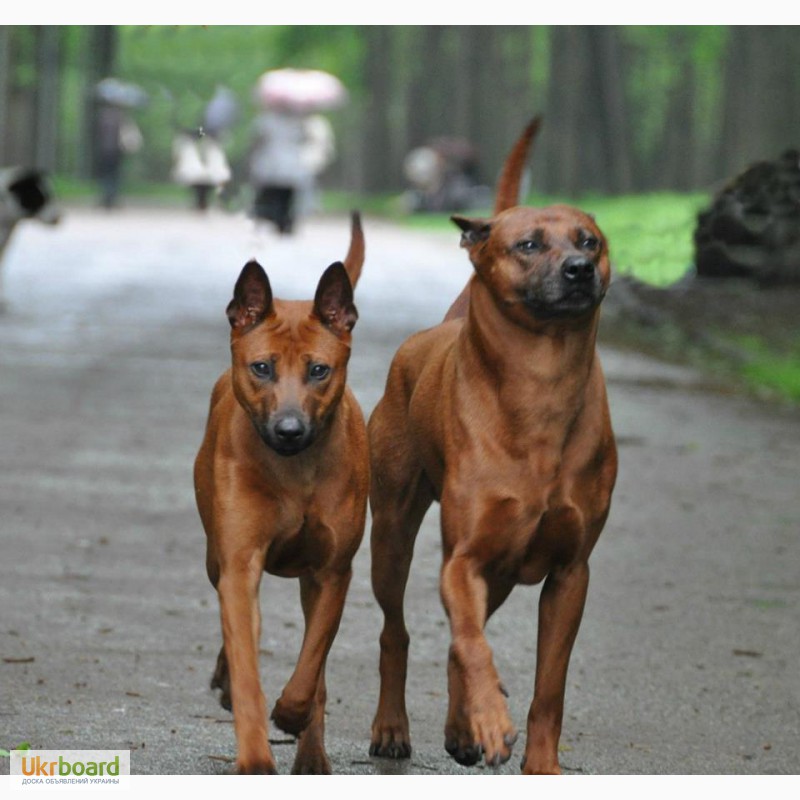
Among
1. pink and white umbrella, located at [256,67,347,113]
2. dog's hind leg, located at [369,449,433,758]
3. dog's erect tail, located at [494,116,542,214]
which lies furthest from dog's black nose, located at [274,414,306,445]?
pink and white umbrella, located at [256,67,347,113]

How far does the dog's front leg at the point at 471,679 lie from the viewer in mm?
5230

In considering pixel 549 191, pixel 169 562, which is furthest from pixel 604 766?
pixel 549 191

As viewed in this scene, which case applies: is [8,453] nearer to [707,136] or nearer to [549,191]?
[549,191]

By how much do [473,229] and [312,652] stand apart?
1.27 metres

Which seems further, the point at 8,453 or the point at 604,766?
the point at 8,453

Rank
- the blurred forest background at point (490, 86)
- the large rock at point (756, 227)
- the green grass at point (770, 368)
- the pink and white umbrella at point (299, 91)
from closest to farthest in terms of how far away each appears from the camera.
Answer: the large rock at point (756, 227), the green grass at point (770, 368), the blurred forest background at point (490, 86), the pink and white umbrella at point (299, 91)

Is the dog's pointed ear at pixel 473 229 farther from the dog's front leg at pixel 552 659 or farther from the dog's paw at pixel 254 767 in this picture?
the dog's paw at pixel 254 767

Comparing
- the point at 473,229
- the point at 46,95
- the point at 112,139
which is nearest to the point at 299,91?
the point at 112,139

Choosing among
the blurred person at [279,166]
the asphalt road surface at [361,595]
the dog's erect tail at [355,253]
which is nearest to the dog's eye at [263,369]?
the dog's erect tail at [355,253]

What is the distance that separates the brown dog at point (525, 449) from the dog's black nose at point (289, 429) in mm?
531

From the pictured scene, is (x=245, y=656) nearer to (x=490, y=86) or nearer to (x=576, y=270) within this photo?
(x=576, y=270)

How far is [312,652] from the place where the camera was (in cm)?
564
